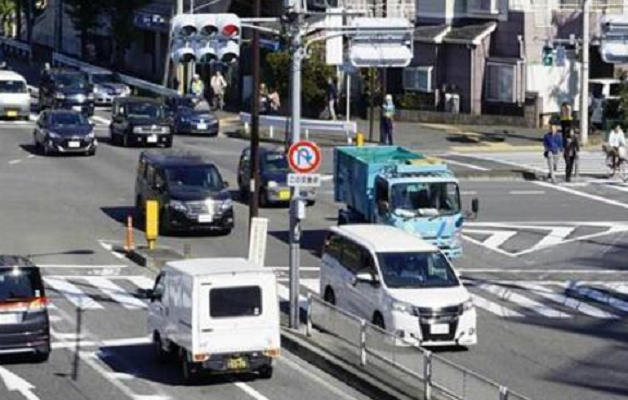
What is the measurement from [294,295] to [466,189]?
2170 cm

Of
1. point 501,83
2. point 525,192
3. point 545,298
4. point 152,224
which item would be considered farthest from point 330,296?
point 501,83

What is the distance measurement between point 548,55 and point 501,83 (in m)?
5.47

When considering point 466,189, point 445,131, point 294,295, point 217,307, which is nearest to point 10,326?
point 217,307

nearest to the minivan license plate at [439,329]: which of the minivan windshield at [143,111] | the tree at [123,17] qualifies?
the minivan windshield at [143,111]

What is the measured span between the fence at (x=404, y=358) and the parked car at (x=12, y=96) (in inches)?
1621

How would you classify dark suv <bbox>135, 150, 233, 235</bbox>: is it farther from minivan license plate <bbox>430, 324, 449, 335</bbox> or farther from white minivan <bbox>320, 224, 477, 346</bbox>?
minivan license plate <bbox>430, 324, 449, 335</bbox>

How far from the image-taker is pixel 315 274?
36125 millimetres

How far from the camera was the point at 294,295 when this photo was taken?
28.8m

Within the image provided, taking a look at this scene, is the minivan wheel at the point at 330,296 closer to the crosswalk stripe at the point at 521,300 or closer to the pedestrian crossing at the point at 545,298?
the pedestrian crossing at the point at 545,298

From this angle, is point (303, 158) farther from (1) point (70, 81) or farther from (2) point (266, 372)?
(1) point (70, 81)

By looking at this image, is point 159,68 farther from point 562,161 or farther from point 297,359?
point 297,359

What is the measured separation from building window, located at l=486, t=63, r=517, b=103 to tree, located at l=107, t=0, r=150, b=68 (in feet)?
87.6

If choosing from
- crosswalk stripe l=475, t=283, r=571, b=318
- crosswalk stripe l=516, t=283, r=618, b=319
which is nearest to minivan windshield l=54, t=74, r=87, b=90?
crosswalk stripe l=475, t=283, r=571, b=318

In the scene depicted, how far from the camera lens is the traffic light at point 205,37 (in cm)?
2912
